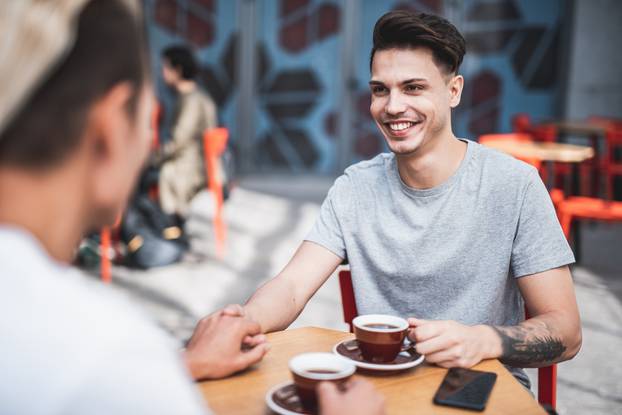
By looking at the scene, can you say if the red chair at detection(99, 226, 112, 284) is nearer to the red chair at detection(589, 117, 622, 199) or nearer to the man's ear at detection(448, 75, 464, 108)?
the man's ear at detection(448, 75, 464, 108)

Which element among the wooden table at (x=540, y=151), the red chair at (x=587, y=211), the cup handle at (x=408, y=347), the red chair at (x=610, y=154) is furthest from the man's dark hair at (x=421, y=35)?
the red chair at (x=610, y=154)

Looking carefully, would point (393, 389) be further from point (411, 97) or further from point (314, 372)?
point (411, 97)

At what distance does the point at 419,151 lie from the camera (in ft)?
5.40

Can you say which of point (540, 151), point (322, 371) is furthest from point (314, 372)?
point (540, 151)

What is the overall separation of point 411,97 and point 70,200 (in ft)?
4.02

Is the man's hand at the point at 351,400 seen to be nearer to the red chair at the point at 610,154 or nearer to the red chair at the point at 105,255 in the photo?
the red chair at the point at 105,255

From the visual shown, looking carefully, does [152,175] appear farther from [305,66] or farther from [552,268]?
[305,66]

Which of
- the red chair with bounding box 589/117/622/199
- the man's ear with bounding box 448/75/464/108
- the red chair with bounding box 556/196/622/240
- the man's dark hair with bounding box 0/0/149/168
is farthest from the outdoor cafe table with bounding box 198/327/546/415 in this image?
the red chair with bounding box 589/117/622/199

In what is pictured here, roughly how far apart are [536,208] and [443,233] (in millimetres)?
219

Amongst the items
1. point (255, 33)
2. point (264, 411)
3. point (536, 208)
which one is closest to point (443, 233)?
point (536, 208)

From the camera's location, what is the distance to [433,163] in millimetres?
1623

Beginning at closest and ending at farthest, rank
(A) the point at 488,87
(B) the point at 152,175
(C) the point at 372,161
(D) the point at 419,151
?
1. (D) the point at 419,151
2. (C) the point at 372,161
3. (B) the point at 152,175
4. (A) the point at 488,87

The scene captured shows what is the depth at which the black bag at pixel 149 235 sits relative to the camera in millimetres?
4590

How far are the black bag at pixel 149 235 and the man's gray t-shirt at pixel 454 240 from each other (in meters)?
3.16
